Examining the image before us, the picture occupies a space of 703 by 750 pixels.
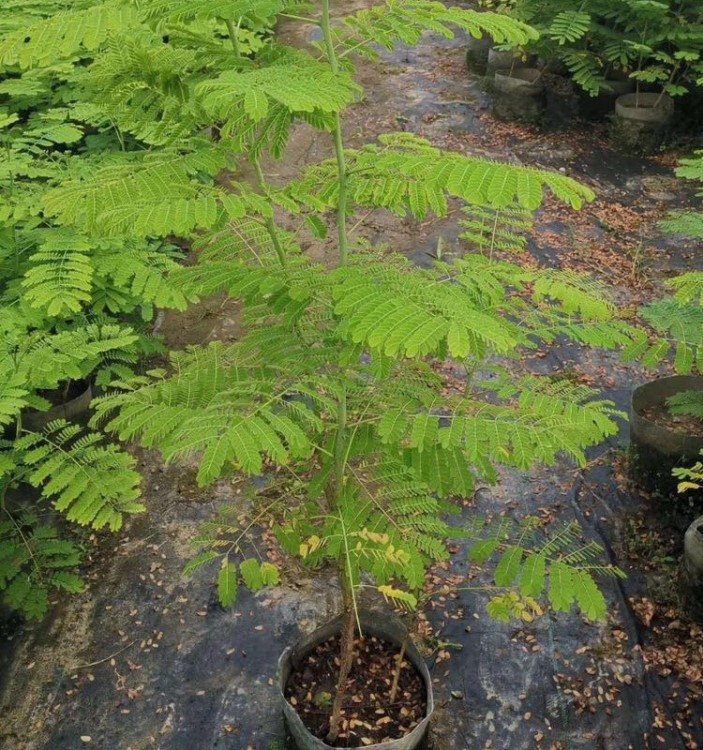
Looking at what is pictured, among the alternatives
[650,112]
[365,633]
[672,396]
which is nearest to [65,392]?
[365,633]

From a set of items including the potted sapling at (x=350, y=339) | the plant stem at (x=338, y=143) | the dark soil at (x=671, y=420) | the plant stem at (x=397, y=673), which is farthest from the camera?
the dark soil at (x=671, y=420)

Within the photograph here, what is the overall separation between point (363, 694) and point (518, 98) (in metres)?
7.38

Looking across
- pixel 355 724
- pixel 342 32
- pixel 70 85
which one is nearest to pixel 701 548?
pixel 355 724

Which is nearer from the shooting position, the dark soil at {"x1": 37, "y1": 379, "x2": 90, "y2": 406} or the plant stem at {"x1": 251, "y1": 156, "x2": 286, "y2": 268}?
the plant stem at {"x1": 251, "y1": 156, "x2": 286, "y2": 268}

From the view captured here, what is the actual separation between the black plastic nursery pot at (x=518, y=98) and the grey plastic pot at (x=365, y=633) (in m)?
7.07

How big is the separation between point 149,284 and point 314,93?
2.77 m

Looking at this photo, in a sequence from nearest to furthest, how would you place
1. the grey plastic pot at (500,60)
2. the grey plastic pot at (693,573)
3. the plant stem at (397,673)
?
the plant stem at (397,673)
the grey plastic pot at (693,573)
the grey plastic pot at (500,60)

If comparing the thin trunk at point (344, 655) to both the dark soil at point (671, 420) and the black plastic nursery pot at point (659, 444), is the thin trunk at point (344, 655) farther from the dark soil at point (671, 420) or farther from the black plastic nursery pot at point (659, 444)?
the dark soil at point (671, 420)

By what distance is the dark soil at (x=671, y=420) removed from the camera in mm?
4172

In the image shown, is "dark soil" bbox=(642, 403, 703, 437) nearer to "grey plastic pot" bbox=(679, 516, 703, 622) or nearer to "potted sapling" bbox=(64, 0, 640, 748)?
"grey plastic pot" bbox=(679, 516, 703, 622)

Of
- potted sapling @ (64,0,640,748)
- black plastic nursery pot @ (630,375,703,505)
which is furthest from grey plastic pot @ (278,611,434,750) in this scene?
black plastic nursery pot @ (630,375,703,505)

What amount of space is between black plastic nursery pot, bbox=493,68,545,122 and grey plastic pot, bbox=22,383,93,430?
20.6 ft

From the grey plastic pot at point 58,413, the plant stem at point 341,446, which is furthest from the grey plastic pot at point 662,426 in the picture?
the grey plastic pot at point 58,413

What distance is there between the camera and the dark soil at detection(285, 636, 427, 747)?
282cm
